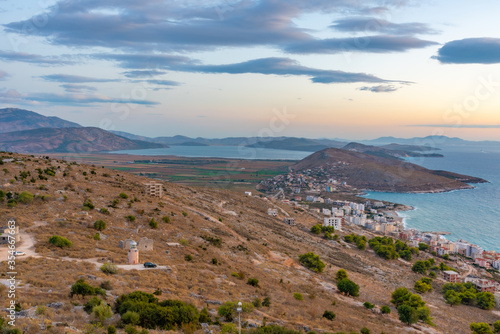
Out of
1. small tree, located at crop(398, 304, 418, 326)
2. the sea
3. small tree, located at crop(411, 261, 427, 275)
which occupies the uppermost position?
small tree, located at crop(398, 304, 418, 326)

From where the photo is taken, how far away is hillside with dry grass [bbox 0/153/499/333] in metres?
17.5

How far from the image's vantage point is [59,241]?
23578mm

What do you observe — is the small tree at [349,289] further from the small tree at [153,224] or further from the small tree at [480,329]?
the small tree at [153,224]

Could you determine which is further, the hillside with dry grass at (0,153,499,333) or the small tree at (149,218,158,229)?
the small tree at (149,218,158,229)

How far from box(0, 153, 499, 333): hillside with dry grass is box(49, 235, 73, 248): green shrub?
367mm

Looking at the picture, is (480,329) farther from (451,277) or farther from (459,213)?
(459,213)

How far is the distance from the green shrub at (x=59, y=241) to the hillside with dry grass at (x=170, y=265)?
0.37 metres

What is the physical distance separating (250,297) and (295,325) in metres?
4.28

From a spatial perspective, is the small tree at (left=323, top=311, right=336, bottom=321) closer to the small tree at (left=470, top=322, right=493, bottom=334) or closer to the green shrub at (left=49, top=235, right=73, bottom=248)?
A: the small tree at (left=470, top=322, right=493, bottom=334)

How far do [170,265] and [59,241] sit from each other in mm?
7867

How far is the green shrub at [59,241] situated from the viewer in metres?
23.5

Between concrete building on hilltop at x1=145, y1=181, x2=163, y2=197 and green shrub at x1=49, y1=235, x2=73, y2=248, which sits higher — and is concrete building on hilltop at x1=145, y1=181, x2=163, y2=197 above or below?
above

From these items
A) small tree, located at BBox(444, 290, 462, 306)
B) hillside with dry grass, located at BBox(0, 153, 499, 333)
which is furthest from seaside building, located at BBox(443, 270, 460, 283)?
small tree, located at BBox(444, 290, 462, 306)

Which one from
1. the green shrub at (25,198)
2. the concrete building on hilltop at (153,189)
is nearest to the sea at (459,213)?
the concrete building on hilltop at (153,189)
